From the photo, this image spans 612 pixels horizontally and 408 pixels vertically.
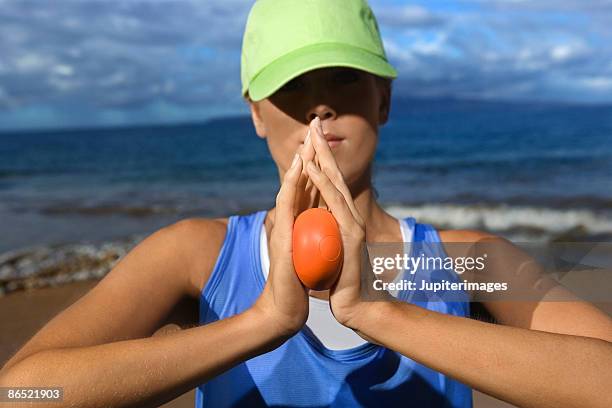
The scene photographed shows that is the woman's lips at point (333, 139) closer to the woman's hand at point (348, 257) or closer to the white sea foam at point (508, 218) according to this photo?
the woman's hand at point (348, 257)

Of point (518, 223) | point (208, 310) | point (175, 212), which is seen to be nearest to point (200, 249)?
point (208, 310)

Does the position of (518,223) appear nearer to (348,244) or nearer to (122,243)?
(122,243)

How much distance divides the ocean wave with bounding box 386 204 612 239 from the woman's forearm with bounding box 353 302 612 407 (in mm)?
7962

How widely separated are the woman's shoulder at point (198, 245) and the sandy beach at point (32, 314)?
6.25ft

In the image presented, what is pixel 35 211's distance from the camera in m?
13.3

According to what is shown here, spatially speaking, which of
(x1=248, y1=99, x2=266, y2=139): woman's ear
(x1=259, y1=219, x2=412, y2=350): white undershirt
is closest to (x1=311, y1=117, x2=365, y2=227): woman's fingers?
(x1=259, y1=219, x2=412, y2=350): white undershirt

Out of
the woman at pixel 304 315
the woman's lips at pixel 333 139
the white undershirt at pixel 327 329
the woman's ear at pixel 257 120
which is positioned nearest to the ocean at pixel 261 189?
the woman's ear at pixel 257 120

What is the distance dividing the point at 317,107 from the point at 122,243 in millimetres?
7391

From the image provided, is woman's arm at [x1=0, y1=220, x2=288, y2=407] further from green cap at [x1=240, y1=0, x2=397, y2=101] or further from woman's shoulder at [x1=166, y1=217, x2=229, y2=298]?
green cap at [x1=240, y1=0, x2=397, y2=101]

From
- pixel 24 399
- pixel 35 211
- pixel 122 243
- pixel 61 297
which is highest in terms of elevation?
pixel 35 211

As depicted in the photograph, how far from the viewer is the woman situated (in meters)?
1.36

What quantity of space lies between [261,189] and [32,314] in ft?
36.7

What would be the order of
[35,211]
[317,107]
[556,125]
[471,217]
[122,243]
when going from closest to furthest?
[317,107], [122,243], [471,217], [35,211], [556,125]

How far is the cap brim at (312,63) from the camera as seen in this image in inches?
70.7
